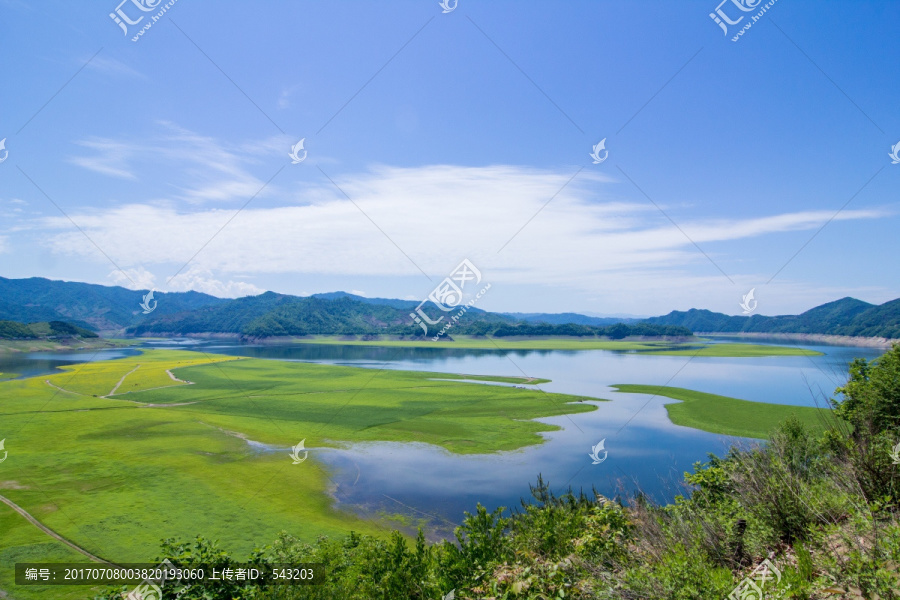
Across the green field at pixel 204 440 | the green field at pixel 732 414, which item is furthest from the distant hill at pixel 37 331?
the green field at pixel 732 414

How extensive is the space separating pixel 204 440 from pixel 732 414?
30259 millimetres

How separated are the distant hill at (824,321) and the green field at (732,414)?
7699 cm

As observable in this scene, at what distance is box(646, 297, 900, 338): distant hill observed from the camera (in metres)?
93.9

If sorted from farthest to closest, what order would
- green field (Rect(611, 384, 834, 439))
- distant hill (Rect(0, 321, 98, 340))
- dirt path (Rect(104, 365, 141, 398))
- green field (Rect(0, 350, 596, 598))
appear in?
distant hill (Rect(0, 321, 98, 340)), dirt path (Rect(104, 365, 141, 398)), green field (Rect(611, 384, 834, 439)), green field (Rect(0, 350, 596, 598))

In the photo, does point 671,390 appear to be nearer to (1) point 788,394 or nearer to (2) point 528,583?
(1) point 788,394

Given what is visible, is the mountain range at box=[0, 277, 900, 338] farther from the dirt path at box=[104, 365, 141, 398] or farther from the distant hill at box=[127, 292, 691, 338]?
the dirt path at box=[104, 365, 141, 398]

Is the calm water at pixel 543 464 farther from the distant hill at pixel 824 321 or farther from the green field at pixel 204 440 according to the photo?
the distant hill at pixel 824 321

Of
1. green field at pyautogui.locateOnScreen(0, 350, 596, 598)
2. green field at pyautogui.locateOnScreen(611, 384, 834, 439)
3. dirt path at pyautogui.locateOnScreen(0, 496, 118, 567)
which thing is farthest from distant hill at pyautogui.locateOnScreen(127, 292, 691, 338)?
dirt path at pyautogui.locateOnScreen(0, 496, 118, 567)

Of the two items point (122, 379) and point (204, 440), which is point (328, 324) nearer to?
point (122, 379)

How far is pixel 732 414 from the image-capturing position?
95.7 ft

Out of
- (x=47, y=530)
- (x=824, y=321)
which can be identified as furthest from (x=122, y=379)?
(x=824, y=321)

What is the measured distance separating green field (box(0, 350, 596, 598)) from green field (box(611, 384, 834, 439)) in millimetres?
6376

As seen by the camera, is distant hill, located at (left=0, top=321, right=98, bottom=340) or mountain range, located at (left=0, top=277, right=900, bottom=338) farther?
mountain range, located at (left=0, top=277, right=900, bottom=338)

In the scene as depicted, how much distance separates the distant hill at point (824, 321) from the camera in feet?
308
